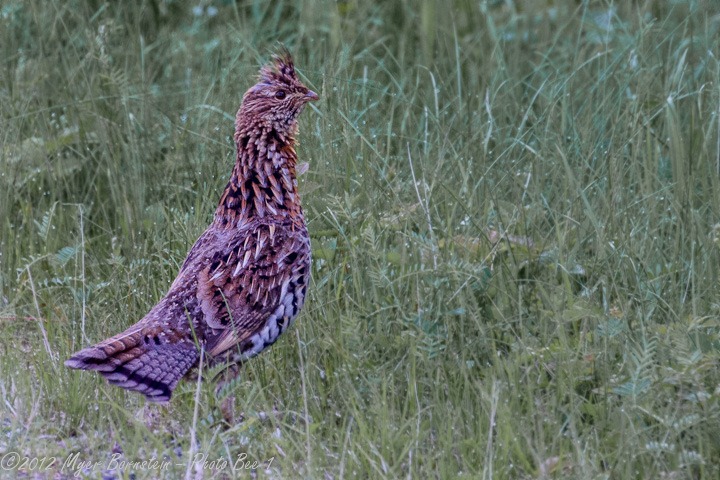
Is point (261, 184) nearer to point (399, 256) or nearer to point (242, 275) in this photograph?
point (242, 275)

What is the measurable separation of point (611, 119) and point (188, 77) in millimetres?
2512

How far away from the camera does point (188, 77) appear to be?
7.35 m

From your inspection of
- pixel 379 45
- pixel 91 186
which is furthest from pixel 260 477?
pixel 379 45

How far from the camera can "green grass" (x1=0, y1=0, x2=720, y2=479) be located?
4.37m

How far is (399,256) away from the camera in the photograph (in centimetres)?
559

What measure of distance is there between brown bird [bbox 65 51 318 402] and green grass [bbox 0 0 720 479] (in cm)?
21

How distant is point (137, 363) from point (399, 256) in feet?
5.13

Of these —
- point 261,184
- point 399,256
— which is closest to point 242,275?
point 261,184

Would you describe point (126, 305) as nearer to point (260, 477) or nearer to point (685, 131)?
point (260, 477)

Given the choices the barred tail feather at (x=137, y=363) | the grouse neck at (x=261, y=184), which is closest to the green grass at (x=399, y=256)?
the barred tail feather at (x=137, y=363)

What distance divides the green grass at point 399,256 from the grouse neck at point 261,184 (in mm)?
374

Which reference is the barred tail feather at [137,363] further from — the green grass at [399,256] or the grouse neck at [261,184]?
the grouse neck at [261,184]

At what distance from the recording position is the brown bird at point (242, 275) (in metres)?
4.49

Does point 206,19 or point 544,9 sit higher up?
point 206,19
